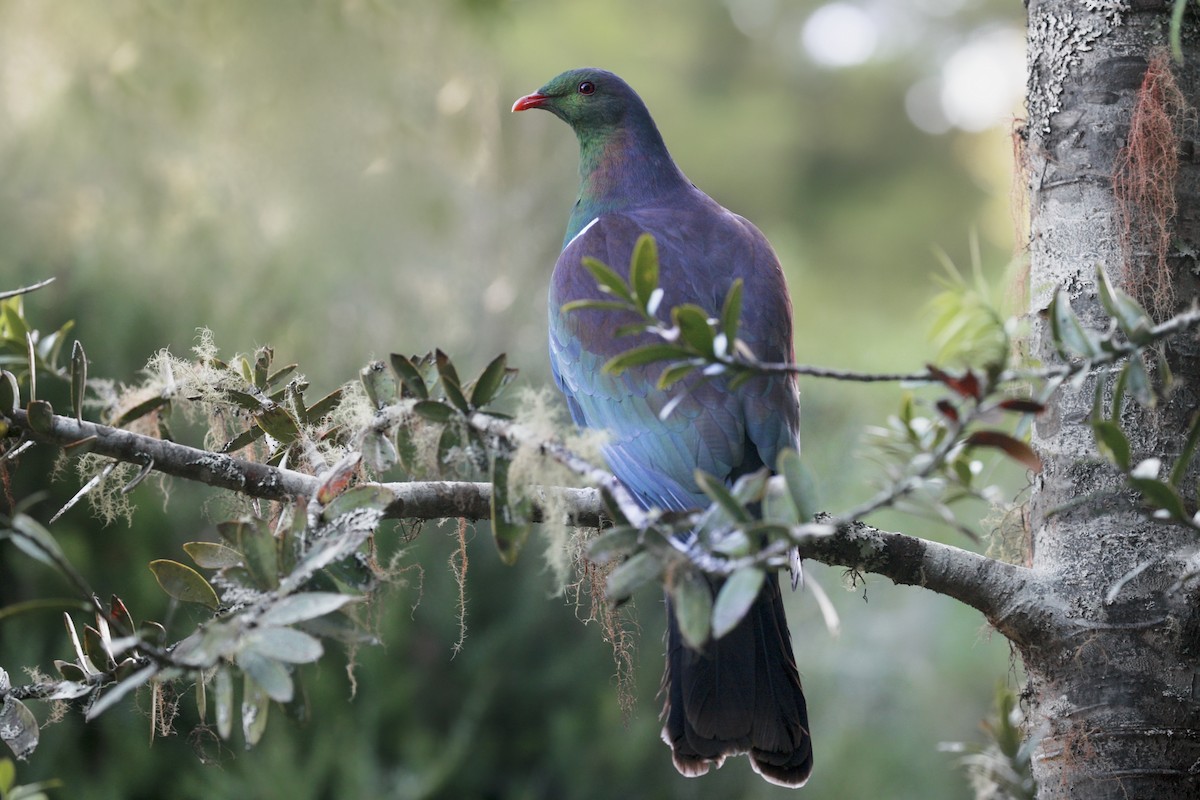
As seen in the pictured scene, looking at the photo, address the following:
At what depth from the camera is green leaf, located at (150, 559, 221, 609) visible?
128 centimetres

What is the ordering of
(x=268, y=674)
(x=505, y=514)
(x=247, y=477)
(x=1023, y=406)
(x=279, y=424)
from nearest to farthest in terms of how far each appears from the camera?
1. (x=1023, y=406)
2. (x=268, y=674)
3. (x=505, y=514)
4. (x=247, y=477)
5. (x=279, y=424)

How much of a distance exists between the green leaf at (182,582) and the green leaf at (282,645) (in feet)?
0.78

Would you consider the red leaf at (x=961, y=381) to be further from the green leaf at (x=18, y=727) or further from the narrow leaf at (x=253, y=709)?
the green leaf at (x=18, y=727)

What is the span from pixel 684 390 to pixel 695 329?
0.47m

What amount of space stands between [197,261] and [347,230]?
63.3 inches

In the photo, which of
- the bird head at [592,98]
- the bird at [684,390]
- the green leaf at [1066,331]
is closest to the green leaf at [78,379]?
the bird at [684,390]

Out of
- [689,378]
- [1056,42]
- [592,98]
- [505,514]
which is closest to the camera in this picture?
[505,514]

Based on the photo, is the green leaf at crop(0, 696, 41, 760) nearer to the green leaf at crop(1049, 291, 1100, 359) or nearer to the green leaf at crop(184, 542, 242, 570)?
the green leaf at crop(184, 542, 242, 570)

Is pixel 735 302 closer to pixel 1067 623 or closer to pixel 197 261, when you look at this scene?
pixel 1067 623

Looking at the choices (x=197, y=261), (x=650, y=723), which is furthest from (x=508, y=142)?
(x=650, y=723)

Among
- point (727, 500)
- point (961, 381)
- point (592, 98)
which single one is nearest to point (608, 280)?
point (727, 500)

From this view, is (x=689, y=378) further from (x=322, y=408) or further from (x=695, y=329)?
(x=695, y=329)

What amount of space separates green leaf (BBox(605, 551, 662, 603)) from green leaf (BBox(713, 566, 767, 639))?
0.25 feet

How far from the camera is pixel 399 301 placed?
5.16 meters
